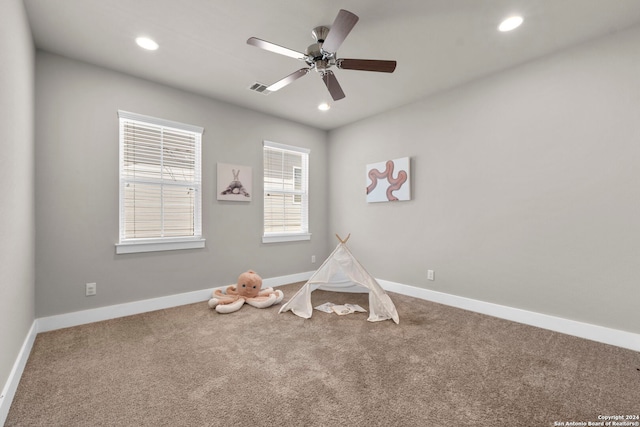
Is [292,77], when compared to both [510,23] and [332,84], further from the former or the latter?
[510,23]

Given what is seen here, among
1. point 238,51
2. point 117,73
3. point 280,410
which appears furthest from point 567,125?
point 117,73

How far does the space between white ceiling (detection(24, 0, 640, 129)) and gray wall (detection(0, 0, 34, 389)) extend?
17.5 inches

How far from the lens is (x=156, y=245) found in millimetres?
3342

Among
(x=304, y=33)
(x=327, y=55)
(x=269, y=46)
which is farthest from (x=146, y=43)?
(x=327, y=55)

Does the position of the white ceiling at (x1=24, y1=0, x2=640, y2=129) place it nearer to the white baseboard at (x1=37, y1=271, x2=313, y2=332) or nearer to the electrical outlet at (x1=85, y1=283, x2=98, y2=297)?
the electrical outlet at (x1=85, y1=283, x2=98, y2=297)

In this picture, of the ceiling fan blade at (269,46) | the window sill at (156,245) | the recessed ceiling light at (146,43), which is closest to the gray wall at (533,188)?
the ceiling fan blade at (269,46)

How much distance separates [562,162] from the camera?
2715mm

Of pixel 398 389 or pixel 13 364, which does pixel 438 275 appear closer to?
pixel 398 389

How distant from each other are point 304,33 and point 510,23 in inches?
66.1

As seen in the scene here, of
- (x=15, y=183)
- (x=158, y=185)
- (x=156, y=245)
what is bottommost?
(x=156, y=245)

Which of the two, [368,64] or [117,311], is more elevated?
[368,64]

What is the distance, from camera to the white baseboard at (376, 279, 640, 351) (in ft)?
7.88

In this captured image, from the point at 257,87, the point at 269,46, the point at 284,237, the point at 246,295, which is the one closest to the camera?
the point at 269,46

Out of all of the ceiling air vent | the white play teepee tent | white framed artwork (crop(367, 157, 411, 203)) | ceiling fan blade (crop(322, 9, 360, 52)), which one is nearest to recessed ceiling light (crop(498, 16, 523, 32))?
ceiling fan blade (crop(322, 9, 360, 52))
